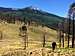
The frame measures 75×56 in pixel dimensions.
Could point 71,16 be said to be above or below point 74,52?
above

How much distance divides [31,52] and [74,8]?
95.7ft

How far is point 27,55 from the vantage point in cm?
4462

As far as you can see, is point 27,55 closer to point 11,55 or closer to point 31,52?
point 31,52

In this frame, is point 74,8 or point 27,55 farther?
point 74,8

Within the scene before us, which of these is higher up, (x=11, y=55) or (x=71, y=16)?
(x=71, y=16)

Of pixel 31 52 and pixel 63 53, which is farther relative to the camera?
pixel 31 52

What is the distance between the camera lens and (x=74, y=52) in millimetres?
41594

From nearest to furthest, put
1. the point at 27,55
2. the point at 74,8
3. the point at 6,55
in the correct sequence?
the point at 27,55, the point at 6,55, the point at 74,8

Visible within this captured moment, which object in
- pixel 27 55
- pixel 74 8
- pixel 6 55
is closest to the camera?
pixel 27 55

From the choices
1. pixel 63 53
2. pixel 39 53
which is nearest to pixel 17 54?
pixel 39 53

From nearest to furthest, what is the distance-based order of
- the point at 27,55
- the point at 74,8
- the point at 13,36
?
the point at 27,55, the point at 74,8, the point at 13,36

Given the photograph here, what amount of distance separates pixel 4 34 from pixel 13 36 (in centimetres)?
717

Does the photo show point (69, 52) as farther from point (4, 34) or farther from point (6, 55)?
point (4, 34)

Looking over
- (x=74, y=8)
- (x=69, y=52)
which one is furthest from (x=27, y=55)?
(x=74, y=8)
